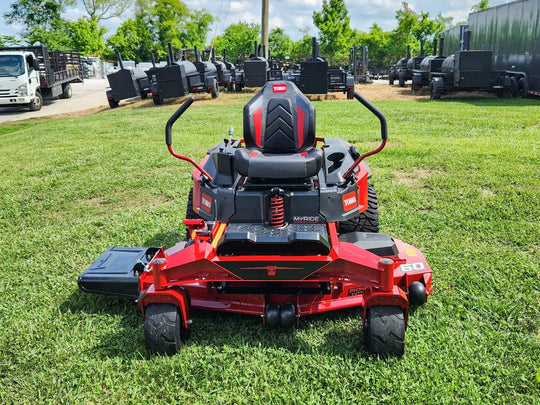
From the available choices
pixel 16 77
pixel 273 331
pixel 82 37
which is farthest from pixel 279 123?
pixel 82 37

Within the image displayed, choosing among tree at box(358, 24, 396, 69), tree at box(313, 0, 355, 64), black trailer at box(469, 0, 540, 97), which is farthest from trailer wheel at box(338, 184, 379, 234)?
tree at box(358, 24, 396, 69)

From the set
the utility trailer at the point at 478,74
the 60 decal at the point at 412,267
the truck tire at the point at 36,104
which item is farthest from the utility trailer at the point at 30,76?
the 60 decal at the point at 412,267

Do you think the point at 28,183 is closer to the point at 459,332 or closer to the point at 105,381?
the point at 105,381

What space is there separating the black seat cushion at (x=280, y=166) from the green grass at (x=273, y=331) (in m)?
0.97

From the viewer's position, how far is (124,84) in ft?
60.3

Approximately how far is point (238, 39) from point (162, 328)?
57.2 m

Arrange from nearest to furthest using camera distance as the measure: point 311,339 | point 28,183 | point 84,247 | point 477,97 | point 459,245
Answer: point 311,339 < point 459,245 < point 84,247 < point 28,183 < point 477,97

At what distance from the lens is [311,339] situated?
297 cm

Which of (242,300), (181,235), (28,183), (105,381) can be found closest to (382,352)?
(242,300)

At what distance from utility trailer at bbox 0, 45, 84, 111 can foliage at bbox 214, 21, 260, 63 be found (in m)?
35.8

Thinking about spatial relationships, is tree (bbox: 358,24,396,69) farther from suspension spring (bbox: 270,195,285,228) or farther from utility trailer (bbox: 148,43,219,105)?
suspension spring (bbox: 270,195,285,228)

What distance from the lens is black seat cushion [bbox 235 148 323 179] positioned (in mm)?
3166

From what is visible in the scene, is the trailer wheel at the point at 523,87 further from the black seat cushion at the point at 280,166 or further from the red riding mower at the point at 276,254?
the black seat cushion at the point at 280,166

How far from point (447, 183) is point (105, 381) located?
15.3ft
